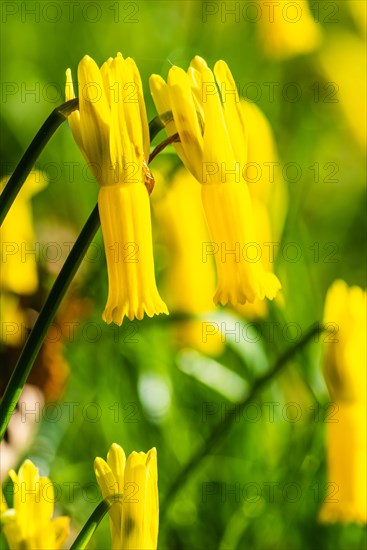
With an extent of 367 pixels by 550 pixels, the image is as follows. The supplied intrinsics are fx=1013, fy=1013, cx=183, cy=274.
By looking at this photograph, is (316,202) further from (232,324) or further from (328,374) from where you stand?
(328,374)

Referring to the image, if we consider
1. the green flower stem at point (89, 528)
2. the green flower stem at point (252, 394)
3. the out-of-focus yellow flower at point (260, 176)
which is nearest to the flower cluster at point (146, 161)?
the green flower stem at point (89, 528)

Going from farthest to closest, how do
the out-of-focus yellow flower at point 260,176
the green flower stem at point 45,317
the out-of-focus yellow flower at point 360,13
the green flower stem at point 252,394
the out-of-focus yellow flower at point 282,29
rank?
the out-of-focus yellow flower at point 360,13
the out-of-focus yellow flower at point 282,29
the out-of-focus yellow flower at point 260,176
the green flower stem at point 252,394
the green flower stem at point 45,317

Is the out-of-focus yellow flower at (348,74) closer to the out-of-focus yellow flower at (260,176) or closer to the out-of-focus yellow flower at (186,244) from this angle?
the out-of-focus yellow flower at (260,176)

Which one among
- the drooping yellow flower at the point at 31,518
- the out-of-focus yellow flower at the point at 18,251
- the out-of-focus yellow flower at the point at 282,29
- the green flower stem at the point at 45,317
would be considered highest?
the out-of-focus yellow flower at the point at 282,29

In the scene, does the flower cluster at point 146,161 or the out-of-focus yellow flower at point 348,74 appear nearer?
the flower cluster at point 146,161

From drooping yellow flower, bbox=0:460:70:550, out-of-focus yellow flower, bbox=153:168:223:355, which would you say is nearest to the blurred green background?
out-of-focus yellow flower, bbox=153:168:223:355
